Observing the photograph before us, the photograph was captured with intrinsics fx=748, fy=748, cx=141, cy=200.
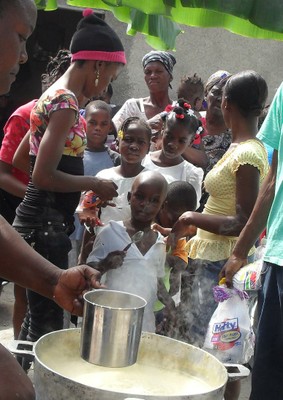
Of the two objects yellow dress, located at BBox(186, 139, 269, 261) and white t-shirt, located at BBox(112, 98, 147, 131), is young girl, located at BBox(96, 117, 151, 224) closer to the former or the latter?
yellow dress, located at BBox(186, 139, 269, 261)

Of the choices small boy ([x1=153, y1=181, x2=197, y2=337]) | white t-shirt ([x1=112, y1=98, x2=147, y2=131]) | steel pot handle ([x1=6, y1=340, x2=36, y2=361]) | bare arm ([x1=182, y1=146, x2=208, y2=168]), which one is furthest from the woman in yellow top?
white t-shirt ([x1=112, y1=98, x2=147, y2=131])

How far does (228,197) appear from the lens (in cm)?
354

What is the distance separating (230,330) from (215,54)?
4.49m

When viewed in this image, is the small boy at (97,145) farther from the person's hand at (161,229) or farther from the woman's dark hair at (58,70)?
the person's hand at (161,229)

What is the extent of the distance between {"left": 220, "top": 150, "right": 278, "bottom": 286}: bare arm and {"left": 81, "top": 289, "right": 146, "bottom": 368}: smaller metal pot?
1330mm

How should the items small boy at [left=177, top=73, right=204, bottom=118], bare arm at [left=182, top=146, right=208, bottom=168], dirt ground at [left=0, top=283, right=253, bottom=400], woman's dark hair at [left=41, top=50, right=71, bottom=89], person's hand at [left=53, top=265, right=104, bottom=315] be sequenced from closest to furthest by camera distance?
person's hand at [left=53, top=265, right=104, bottom=315], dirt ground at [left=0, top=283, right=253, bottom=400], woman's dark hair at [left=41, top=50, right=71, bottom=89], bare arm at [left=182, top=146, right=208, bottom=168], small boy at [left=177, top=73, right=204, bottom=118]

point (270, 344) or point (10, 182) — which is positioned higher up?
point (10, 182)

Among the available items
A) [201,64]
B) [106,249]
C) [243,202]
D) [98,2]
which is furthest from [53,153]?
[201,64]

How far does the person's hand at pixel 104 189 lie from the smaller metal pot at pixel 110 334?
1.53 meters

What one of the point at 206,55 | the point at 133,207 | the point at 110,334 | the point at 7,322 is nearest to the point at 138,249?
the point at 133,207

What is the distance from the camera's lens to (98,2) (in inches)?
161

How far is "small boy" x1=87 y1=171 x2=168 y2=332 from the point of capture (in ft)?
11.6

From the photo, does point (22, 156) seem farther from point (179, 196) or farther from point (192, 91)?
point (192, 91)

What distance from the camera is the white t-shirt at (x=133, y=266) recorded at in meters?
3.52
